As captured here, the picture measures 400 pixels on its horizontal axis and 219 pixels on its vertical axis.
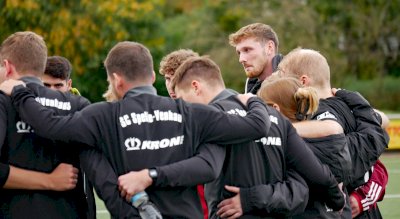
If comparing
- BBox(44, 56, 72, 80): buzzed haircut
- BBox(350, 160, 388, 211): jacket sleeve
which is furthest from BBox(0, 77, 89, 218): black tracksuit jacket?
BBox(350, 160, 388, 211): jacket sleeve

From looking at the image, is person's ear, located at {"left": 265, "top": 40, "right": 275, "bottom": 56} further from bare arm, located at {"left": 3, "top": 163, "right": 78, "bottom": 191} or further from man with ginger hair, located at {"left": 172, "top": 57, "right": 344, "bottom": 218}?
bare arm, located at {"left": 3, "top": 163, "right": 78, "bottom": 191}

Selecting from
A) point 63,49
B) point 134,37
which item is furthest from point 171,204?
point 134,37

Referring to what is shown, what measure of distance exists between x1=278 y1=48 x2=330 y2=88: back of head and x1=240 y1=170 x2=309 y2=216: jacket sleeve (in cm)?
86

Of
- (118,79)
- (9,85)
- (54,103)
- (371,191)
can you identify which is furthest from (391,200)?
(9,85)

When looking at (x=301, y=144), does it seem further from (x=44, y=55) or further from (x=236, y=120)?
(x=44, y=55)

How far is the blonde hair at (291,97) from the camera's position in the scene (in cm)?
573

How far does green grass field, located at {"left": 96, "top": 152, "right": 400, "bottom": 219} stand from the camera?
38.6 ft

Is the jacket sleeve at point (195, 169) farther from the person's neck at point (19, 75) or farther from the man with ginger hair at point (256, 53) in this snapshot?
the man with ginger hair at point (256, 53)

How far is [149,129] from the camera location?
5125 millimetres

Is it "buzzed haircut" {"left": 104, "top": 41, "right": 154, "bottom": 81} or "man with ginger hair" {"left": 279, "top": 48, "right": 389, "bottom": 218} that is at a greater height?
"buzzed haircut" {"left": 104, "top": 41, "right": 154, "bottom": 81}

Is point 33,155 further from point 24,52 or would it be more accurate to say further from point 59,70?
point 59,70

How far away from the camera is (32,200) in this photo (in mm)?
5527

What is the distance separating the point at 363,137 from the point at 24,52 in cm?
226

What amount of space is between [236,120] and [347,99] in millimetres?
1411
